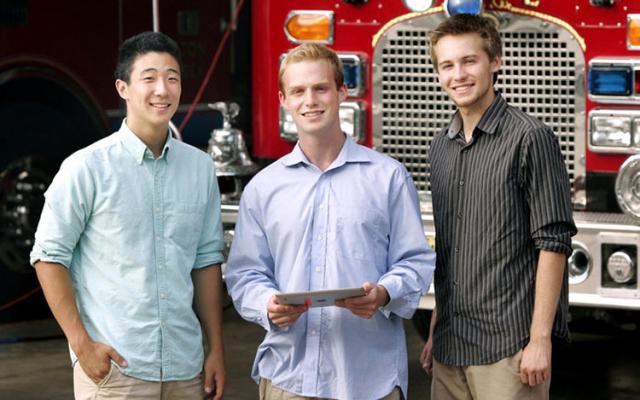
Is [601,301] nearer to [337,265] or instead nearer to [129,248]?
[337,265]

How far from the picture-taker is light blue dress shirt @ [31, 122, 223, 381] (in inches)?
137

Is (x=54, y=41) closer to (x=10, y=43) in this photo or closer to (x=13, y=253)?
(x=10, y=43)

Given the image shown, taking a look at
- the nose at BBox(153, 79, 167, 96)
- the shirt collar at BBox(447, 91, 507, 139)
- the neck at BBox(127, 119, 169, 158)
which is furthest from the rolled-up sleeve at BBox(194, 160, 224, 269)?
the shirt collar at BBox(447, 91, 507, 139)

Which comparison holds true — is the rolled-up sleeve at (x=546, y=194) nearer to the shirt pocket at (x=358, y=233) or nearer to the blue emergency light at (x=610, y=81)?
the shirt pocket at (x=358, y=233)

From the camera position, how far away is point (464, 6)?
528cm

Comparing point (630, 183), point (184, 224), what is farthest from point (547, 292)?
point (630, 183)

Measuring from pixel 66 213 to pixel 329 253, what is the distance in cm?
67

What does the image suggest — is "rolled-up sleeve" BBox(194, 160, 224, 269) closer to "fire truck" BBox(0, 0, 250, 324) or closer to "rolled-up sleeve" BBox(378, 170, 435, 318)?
"rolled-up sleeve" BBox(378, 170, 435, 318)

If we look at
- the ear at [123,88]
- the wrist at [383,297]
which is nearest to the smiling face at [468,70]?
the wrist at [383,297]

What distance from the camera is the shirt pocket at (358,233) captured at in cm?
353

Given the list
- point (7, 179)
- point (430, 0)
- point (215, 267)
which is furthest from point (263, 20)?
point (215, 267)

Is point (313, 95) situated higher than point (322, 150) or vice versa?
point (313, 95)

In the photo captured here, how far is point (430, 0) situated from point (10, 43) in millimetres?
2571

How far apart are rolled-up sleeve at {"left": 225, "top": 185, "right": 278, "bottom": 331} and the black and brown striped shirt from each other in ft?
1.70
